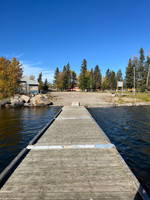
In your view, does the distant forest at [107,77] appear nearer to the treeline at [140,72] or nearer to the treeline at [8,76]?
the treeline at [140,72]

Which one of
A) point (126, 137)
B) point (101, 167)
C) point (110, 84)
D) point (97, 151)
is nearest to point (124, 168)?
point (101, 167)

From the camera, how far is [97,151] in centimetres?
564

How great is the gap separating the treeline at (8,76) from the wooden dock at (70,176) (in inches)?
1224

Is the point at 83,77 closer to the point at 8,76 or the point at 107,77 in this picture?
the point at 107,77

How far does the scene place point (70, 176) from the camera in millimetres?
3957

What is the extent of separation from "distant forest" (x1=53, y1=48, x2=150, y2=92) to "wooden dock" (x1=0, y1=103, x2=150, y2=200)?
116 ft

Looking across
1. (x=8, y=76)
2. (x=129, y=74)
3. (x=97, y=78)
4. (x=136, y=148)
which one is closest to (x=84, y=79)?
(x=97, y=78)

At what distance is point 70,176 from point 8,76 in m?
34.5

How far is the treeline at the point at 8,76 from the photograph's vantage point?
3257 cm

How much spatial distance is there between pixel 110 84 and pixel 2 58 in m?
76.3

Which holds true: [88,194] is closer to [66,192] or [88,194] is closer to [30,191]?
[66,192]

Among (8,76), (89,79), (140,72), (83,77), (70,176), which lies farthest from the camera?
(89,79)

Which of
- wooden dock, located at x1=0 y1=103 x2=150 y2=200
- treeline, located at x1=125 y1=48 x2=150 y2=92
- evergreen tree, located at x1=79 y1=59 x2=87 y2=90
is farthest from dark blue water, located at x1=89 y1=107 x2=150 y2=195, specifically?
evergreen tree, located at x1=79 y1=59 x2=87 y2=90

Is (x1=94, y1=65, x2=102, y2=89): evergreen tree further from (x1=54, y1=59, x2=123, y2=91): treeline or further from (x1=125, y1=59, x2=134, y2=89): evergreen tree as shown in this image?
(x1=125, y1=59, x2=134, y2=89): evergreen tree
